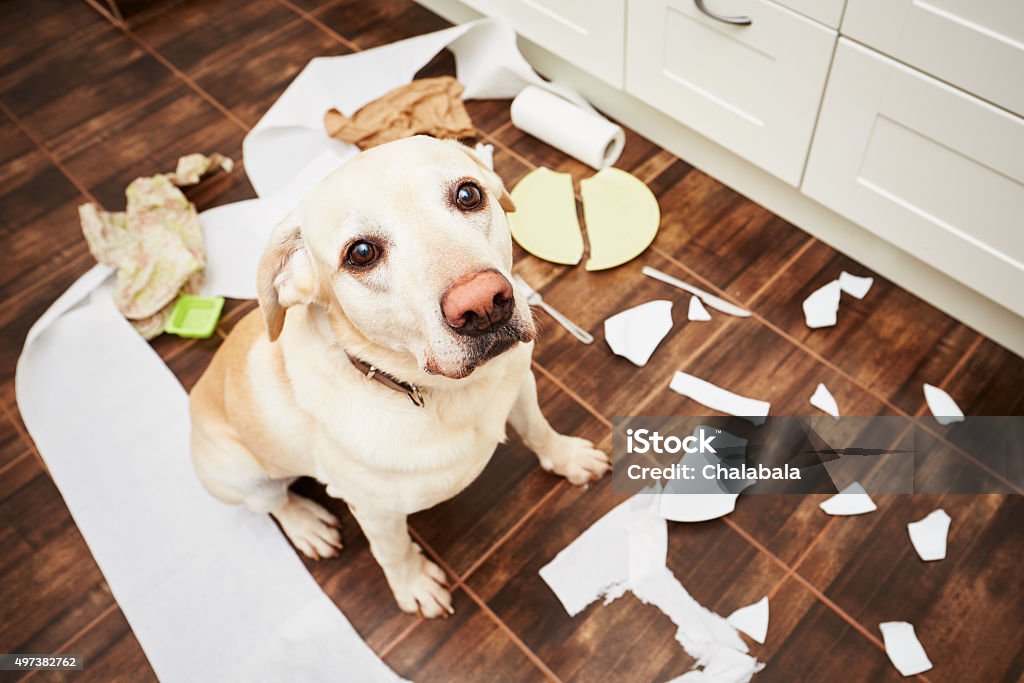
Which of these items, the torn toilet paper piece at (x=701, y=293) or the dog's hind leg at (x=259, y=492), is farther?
the torn toilet paper piece at (x=701, y=293)

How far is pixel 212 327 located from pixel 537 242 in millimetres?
1044

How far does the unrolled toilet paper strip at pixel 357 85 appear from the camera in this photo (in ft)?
9.53

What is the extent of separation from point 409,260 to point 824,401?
1411mm

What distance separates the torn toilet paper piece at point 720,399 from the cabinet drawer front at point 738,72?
2.20 ft

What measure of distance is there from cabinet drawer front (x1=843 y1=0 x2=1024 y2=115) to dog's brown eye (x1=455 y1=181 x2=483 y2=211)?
1.18 m

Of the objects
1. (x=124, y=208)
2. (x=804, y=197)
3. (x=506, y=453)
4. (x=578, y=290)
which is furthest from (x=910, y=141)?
(x=124, y=208)

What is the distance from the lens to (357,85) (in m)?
3.06

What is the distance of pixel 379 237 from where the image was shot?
1.29 m

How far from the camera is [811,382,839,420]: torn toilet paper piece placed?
7.20 feet

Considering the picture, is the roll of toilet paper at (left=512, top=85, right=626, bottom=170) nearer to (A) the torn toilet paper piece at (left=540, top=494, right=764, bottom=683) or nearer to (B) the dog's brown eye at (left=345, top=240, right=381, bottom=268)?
(A) the torn toilet paper piece at (left=540, top=494, right=764, bottom=683)

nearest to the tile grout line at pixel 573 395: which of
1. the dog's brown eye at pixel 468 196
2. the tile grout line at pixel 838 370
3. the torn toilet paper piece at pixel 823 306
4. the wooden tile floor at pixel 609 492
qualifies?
the wooden tile floor at pixel 609 492

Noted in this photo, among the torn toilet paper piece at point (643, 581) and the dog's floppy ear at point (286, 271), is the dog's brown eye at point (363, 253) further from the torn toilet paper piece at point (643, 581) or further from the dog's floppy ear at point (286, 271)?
the torn toilet paper piece at point (643, 581)

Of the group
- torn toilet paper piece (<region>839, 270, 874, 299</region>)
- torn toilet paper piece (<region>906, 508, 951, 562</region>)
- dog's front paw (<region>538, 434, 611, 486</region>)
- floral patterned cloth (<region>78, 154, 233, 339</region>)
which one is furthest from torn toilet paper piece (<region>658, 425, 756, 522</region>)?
floral patterned cloth (<region>78, 154, 233, 339</region>)

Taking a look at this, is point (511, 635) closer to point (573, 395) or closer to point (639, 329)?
point (573, 395)
